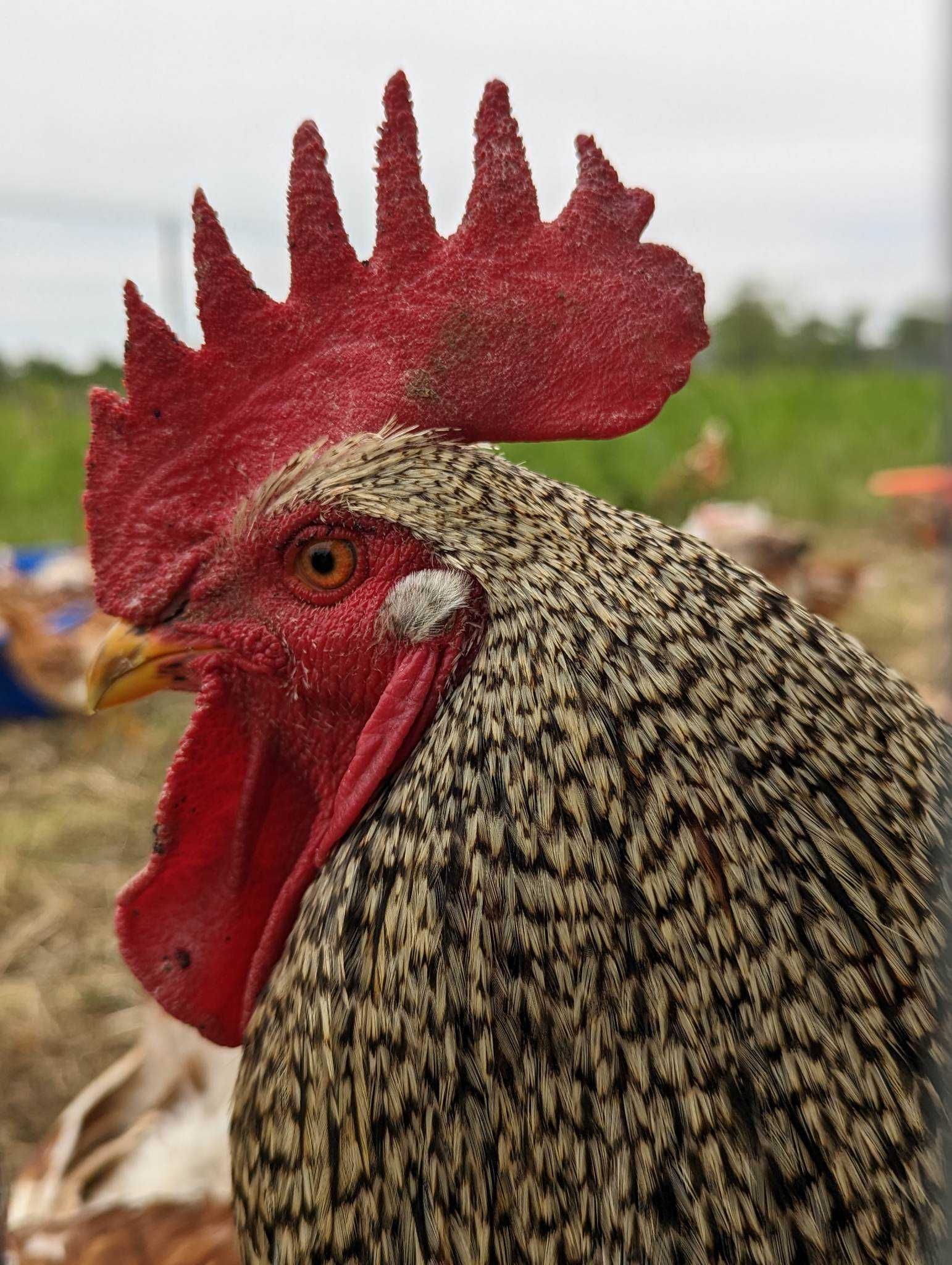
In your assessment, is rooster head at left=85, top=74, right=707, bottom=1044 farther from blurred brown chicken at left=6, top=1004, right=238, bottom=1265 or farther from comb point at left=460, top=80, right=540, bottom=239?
blurred brown chicken at left=6, top=1004, right=238, bottom=1265

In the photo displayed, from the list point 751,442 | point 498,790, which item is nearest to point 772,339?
point 751,442

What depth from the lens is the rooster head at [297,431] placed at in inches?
55.8

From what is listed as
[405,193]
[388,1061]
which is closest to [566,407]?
[405,193]

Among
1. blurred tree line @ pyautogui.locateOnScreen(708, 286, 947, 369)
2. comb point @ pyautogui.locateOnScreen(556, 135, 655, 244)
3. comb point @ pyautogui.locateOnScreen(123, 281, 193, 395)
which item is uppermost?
blurred tree line @ pyautogui.locateOnScreen(708, 286, 947, 369)

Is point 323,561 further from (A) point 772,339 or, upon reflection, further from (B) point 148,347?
(A) point 772,339

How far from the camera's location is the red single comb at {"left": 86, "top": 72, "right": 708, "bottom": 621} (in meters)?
1.46

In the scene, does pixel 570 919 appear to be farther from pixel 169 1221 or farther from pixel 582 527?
pixel 169 1221

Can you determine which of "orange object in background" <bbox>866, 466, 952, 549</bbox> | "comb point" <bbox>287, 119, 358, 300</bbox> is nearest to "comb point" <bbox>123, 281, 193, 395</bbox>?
"comb point" <bbox>287, 119, 358, 300</bbox>

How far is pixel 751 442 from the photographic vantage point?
316 inches

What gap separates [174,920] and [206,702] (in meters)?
0.34

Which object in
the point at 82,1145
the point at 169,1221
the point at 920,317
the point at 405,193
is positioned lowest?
the point at 82,1145

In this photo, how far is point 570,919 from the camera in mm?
1119

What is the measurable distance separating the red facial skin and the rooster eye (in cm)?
1

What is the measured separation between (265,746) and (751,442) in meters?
7.11
